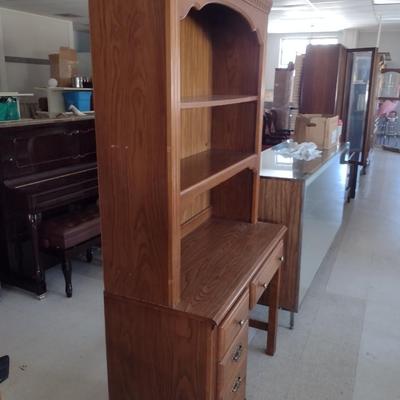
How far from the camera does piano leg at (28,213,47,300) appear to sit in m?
2.74

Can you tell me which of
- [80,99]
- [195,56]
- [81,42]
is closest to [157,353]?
[195,56]

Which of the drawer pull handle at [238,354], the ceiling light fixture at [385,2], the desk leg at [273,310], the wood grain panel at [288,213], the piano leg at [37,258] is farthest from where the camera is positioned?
the ceiling light fixture at [385,2]

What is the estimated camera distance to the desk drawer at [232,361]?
1390mm

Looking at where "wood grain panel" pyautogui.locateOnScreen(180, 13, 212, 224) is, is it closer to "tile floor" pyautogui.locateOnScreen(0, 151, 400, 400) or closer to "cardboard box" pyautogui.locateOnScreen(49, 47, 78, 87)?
"tile floor" pyautogui.locateOnScreen(0, 151, 400, 400)

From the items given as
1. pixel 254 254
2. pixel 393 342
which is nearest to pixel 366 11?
pixel 393 342

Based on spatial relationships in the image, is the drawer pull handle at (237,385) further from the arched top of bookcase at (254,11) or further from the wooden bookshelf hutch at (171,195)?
the arched top of bookcase at (254,11)

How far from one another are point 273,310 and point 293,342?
34 centimetres

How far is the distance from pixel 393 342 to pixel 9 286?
8.49 ft

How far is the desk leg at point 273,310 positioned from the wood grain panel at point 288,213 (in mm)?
258

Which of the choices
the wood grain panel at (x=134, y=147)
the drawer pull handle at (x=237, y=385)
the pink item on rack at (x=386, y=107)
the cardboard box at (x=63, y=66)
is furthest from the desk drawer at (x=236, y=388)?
the pink item on rack at (x=386, y=107)

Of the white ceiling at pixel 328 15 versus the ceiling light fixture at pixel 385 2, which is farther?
the white ceiling at pixel 328 15

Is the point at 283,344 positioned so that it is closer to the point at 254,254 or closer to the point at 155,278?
the point at 254,254

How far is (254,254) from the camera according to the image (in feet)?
5.66

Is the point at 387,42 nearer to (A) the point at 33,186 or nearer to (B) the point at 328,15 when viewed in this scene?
(B) the point at 328,15
